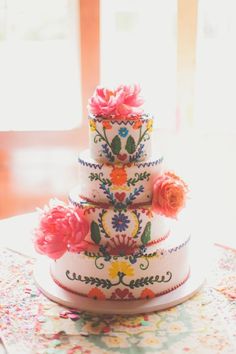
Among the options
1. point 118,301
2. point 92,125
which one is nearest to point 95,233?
point 118,301

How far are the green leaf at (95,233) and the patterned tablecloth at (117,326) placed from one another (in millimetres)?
204

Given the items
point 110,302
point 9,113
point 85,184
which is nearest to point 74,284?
point 110,302

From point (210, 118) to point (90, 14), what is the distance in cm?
75

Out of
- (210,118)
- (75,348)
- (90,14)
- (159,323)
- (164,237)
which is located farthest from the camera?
(210,118)

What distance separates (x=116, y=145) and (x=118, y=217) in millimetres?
192

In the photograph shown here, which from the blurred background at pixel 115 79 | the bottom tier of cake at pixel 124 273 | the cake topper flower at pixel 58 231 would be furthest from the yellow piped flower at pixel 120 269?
the blurred background at pixel 115 79

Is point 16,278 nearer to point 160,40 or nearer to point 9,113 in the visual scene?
point 9,113

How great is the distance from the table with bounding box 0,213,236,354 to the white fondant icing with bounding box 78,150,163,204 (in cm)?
31

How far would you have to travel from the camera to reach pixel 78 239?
1.55 metres

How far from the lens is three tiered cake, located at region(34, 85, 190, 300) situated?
1.55 metres

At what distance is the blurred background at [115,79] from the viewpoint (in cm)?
274

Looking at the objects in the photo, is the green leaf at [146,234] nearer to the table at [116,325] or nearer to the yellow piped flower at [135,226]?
the yellow piped flower at [135,226]

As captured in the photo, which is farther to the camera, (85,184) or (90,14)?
(90,14)

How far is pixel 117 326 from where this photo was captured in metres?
1.43
